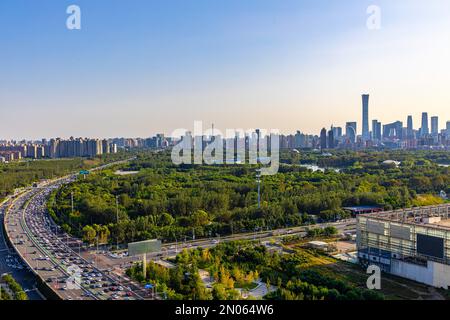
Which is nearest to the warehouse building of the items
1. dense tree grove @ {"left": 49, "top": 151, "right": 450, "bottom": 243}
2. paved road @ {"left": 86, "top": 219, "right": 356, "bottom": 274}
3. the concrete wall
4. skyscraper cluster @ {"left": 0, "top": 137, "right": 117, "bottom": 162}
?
the concrete wall

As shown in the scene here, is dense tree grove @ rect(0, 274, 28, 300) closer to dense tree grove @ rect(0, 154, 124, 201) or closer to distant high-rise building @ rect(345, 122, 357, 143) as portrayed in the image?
dense tree grove @ rect(0, 154, 124, 201)

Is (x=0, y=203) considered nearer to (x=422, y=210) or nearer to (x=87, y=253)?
(x=87, y=253)

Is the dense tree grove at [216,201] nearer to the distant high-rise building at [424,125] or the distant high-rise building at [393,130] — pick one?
the distant high-rise building at [393,130]

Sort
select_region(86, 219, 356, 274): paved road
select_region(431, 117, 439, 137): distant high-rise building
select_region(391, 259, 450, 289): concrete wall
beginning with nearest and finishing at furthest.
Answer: select_region(391, 259, 450, 289): concrete wall
select_region(86, 219, 356, 274): paved road
select_region(431, 117, 439, 137): distant high-rise building

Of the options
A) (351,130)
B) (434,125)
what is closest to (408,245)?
(351,130)

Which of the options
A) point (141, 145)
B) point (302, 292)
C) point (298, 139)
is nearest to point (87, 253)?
point (302, 292)

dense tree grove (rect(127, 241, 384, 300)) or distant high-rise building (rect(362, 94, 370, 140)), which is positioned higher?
distant high-rise building (rect(362, 94, 370, 140))
